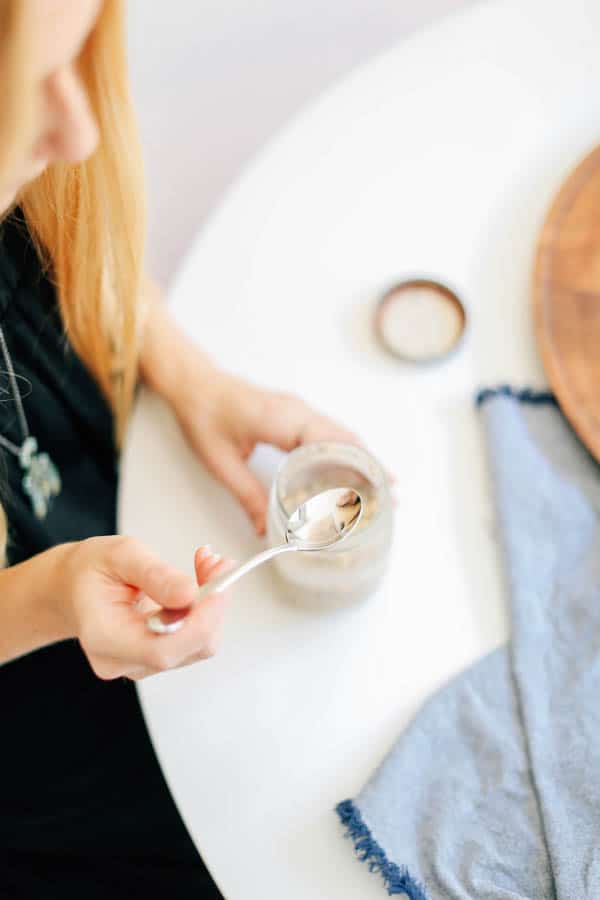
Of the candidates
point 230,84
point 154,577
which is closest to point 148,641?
point 154,577

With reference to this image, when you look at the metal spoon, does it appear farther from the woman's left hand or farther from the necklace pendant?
the necklace pendant

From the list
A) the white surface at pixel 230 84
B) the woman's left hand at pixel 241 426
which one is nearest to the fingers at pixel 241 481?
the woman's left hand at pixel 241 426

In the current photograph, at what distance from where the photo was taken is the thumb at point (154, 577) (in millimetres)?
425

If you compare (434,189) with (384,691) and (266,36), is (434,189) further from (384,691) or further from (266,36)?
(266,36)

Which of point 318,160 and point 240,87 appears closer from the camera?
point 318,160

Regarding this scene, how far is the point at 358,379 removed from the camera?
25.2 inches

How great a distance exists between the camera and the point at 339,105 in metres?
0.75

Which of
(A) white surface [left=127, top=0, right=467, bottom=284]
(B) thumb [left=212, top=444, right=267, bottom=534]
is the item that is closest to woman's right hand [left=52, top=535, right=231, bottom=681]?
(B) thumb [left=212, top=444, right=267, bottom=534]

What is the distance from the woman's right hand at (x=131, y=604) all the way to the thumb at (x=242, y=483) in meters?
0.11

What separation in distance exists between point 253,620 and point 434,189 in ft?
1.28

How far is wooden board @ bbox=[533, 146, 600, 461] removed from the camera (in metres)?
0.60

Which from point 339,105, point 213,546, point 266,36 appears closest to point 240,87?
point 266,36

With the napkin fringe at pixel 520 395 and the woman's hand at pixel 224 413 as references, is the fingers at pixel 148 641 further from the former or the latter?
the napkin fringe at pixel 520 395

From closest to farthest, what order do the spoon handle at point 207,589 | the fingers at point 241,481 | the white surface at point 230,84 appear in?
1. the spoon handle at point 207,589
2. the fingers at point 241,481
3. the white surface at point 230,84
